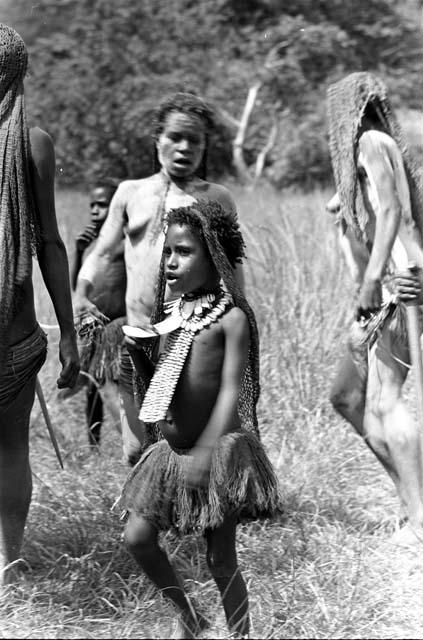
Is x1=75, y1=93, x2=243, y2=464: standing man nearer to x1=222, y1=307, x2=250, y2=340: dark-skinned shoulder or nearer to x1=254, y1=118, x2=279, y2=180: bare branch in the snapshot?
x1=222, y1=307, x2=250, y2=340: dark-skinned shoulder

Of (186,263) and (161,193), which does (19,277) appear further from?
(161,193)

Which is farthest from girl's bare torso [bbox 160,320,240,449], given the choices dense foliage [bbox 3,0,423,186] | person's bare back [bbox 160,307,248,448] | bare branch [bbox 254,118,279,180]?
dense foliage [bbox 3,0,423,186]

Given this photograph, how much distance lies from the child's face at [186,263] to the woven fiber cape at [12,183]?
0.46 meters

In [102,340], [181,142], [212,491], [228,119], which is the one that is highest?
[228,119]

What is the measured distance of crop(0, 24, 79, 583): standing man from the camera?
299cm

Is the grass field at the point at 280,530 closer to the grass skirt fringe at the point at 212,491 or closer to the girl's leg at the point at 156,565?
the girl's leg at the point at 156,565

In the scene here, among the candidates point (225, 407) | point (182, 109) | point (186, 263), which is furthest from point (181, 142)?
point (225, 407)

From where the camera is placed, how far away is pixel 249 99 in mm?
20125

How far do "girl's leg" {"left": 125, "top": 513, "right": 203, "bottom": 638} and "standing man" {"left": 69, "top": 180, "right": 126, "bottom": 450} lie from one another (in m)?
1.75

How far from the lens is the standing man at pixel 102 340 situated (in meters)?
4.72

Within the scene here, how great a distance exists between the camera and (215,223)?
2.98 metres

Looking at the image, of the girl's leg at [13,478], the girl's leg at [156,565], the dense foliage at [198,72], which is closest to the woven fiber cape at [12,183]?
the girl's leg at [13,478]

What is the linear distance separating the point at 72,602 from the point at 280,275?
3326 mm

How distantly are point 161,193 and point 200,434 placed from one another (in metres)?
1.43
